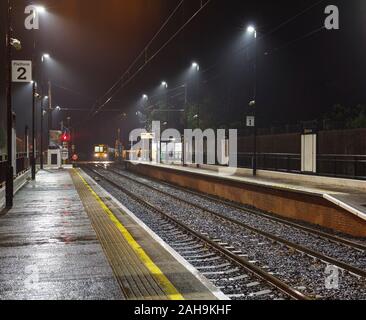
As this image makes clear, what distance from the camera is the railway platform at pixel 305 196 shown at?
13922 mm

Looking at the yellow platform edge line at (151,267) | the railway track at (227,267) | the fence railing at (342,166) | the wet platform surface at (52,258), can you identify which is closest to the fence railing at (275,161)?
the fence railing at (342,166)

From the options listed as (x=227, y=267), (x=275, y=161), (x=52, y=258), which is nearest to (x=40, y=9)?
(x=275, y=161)

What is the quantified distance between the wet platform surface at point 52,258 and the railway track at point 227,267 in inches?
71.4

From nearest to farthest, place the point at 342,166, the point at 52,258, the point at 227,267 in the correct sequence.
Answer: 1. the point at 52,258
2. the point at 227,267
3. the point at 342,166

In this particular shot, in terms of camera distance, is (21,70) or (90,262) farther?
(21,70)

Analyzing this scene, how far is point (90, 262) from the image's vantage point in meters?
9.04

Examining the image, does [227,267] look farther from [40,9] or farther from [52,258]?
[40,9]

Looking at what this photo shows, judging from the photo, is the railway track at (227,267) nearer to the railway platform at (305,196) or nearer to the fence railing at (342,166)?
the railway platform at (305,196)

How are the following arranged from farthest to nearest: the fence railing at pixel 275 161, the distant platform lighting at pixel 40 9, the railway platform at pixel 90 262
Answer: the fence railing at pixel 275 161 < the distant platform lighting at pixel 40 9 < the railway platform at pixel 90 262

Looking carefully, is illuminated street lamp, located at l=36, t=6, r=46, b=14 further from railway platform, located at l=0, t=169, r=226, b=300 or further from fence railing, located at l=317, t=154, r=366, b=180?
fence railing, located at l=317, t=154, r=366, b=180

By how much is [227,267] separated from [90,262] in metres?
2.44

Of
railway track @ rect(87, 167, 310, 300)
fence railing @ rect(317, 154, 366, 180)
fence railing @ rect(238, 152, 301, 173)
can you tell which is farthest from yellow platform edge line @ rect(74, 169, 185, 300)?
fence railing @ rect(238, 152, 301, 173)

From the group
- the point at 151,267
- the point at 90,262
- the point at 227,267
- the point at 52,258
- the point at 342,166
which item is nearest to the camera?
the point at 151,267

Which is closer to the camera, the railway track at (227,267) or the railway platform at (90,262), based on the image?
the railway platform at (90,262)
